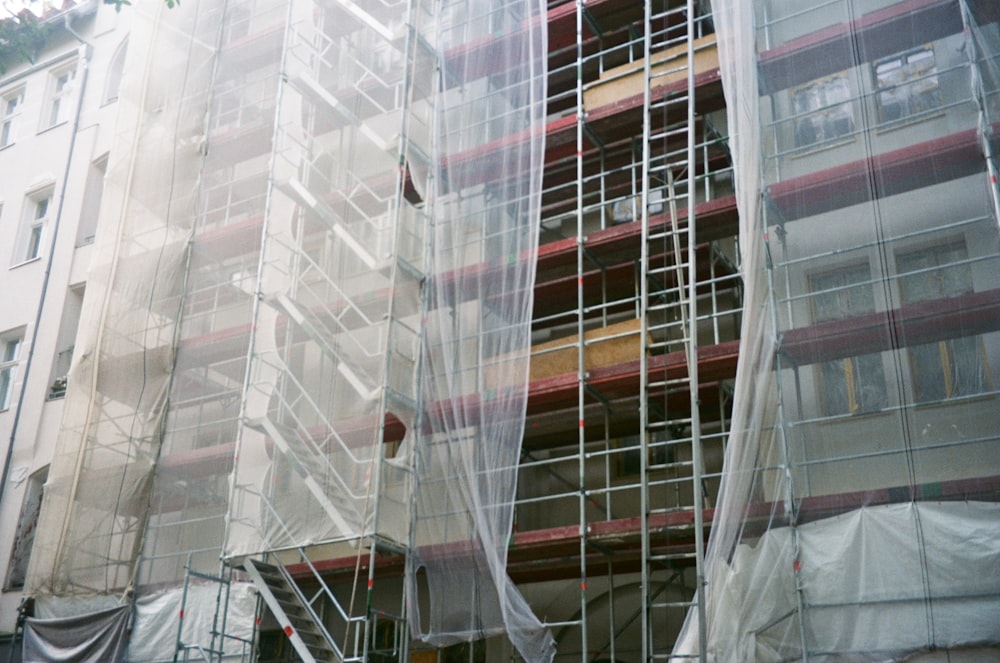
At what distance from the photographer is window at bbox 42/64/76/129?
21.0 meters

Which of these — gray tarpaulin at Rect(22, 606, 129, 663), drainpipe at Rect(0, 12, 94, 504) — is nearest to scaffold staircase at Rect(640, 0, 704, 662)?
gray tarpaulin at Rect(22, 606, 129, 663)

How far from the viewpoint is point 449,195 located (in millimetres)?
13266

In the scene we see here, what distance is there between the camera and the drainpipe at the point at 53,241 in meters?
17.5

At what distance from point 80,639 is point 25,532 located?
13.6 feet

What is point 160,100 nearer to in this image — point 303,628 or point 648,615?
point 303,628

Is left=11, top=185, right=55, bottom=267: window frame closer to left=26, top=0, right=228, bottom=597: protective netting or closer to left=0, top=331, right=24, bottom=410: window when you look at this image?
left=0, top=331, right=24, bottom=410: window

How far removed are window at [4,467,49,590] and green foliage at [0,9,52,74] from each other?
7123mm

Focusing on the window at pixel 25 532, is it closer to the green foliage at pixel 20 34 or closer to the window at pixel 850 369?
the green foliage at pixel 20 34

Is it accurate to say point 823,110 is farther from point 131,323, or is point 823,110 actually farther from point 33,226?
point 33,226

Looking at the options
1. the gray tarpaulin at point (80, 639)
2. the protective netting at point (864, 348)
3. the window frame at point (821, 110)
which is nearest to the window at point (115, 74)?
the gray tarpaulin at point (80, 639)

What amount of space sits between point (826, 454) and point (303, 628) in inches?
226

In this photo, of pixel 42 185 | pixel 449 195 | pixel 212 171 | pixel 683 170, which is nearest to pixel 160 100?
pixel 212 171

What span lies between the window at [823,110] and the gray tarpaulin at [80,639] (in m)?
9.55

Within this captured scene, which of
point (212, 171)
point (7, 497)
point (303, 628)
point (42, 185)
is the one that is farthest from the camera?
point (42, 185)
